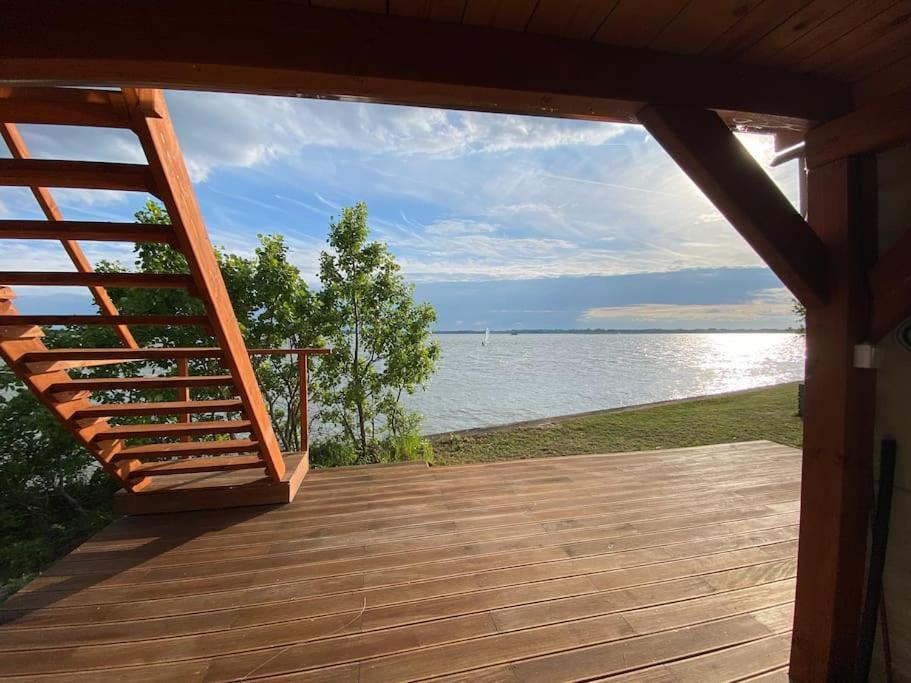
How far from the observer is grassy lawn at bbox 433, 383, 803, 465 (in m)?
4.87

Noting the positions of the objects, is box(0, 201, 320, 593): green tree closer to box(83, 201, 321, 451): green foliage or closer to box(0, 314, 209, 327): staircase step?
box(83, 201, 321, 451): green foliage

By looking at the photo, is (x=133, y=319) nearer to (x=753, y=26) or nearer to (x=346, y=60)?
(x=346, y=60)

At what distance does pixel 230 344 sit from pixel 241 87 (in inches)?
48.7

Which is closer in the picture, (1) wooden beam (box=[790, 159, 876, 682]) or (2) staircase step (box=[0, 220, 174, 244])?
(1) wooden beam (box=[790, 159, 876, 682])

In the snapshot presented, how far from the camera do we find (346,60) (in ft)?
3.01

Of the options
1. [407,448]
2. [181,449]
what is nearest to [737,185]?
[181,449]

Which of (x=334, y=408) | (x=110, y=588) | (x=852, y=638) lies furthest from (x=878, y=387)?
(x=334, y=408)

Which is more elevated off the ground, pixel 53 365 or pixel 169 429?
pixel 53 365

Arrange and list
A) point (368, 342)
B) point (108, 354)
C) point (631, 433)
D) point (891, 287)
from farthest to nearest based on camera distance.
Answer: point (631, 433)
point (368, 342)
point (108, 354)
point (891, 287)

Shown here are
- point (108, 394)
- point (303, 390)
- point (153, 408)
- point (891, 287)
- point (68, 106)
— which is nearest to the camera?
point (891, 287)

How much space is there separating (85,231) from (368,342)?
3227 millimetres

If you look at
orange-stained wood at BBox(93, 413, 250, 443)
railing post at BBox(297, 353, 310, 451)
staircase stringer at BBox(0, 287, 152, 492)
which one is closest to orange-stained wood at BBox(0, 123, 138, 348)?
staircase stringer at BBox(0, 287, 152, 492)

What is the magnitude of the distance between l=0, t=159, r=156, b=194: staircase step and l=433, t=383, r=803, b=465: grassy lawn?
12.6ft

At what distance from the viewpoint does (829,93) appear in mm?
1226
